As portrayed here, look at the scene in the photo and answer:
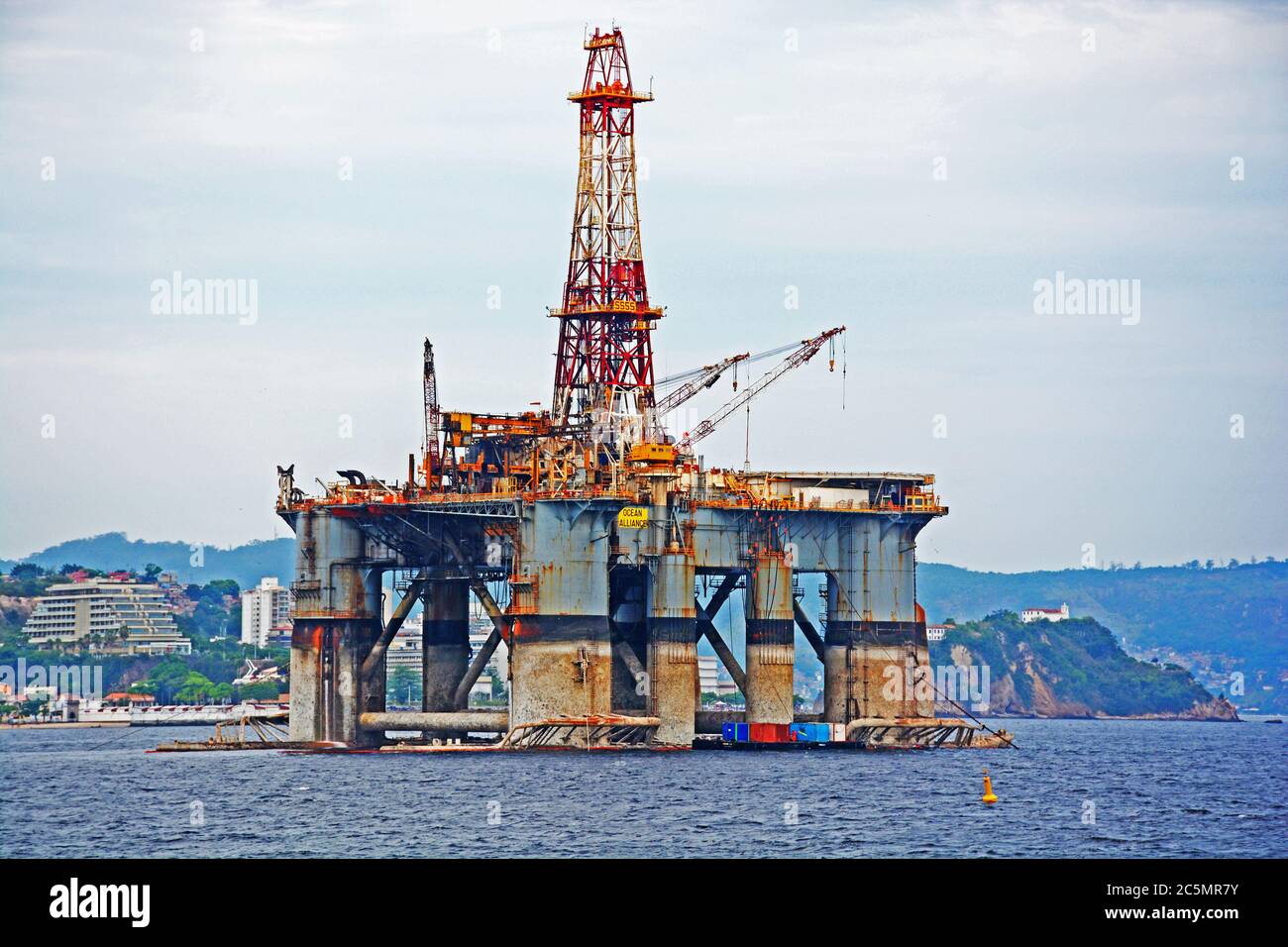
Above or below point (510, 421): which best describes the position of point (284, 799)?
below

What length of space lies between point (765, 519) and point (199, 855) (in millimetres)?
57020

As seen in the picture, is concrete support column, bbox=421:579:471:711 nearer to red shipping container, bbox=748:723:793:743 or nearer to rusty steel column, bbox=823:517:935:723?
red shipping container, bbox=748:723:793:743

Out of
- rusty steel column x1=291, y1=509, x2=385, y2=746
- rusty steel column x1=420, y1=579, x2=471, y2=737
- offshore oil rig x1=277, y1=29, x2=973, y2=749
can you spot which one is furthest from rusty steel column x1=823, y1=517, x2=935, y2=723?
rusty steel column x1=291, y1=509, x2=385, y2=746

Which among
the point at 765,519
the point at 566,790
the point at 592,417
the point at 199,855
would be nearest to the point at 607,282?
the point at 592,417

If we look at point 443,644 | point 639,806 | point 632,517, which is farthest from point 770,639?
point 639,806

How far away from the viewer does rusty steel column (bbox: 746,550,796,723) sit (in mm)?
116375

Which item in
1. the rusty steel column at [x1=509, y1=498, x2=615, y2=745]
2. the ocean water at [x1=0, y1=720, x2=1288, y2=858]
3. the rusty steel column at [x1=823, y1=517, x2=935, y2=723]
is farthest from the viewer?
the rusty steel column at [x1=823, y1=517, x2=935, y2=723]

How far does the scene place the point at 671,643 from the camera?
368 feet

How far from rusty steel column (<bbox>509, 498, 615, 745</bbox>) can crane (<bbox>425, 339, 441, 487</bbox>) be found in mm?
12127

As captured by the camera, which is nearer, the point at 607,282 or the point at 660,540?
the point at 660,540
